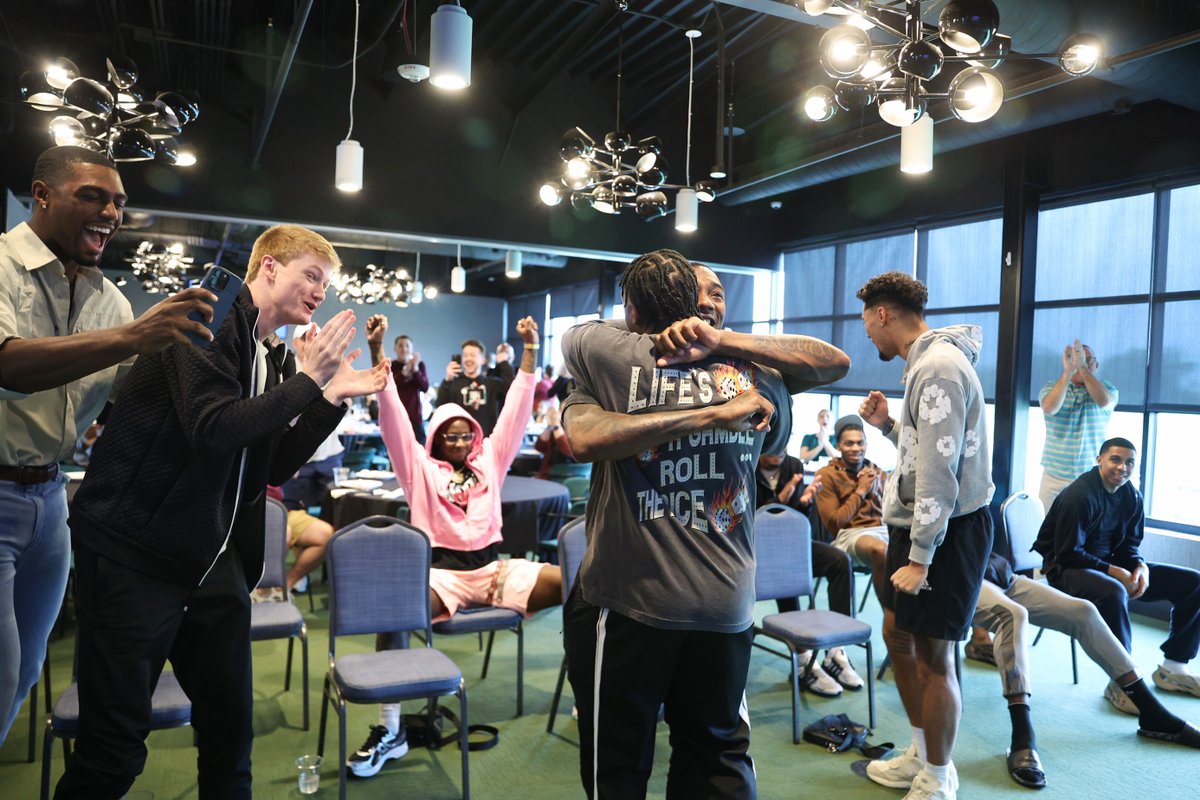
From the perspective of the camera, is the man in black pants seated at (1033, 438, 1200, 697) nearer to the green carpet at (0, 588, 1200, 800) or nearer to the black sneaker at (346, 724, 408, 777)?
the green carpet at (0, 588, 1200, 800)

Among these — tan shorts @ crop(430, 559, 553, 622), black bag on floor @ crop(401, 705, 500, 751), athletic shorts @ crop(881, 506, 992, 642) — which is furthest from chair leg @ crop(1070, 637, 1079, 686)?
black bag on floor @ crop(401, 705, 500, 751)

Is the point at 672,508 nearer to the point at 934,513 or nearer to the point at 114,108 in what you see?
the point at 934,513

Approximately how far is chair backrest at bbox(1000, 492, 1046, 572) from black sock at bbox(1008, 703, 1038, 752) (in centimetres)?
117

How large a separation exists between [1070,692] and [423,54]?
4814 millimetres

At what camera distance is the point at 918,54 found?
3273mm

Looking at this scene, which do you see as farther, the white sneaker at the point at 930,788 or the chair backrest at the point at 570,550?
the chair backrest at the point at 570,550

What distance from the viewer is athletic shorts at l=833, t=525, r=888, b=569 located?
4645mm

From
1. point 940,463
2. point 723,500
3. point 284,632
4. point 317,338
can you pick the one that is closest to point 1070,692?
point 940,463

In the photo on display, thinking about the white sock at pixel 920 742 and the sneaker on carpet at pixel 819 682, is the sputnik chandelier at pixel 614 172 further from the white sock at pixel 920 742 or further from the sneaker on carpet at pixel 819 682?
the white sock at pixel 920 742

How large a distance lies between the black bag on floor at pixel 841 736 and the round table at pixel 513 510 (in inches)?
80.8

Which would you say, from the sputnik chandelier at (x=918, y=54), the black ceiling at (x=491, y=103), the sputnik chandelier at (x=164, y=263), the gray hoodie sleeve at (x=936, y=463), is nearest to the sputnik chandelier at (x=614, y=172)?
the black ceiling at (x=491, y=103)

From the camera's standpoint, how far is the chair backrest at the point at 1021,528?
4371 millimetres

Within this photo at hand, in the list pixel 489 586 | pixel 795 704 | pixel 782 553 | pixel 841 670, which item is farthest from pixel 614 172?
pixel 795 704

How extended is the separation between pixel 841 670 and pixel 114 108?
4766 mm
